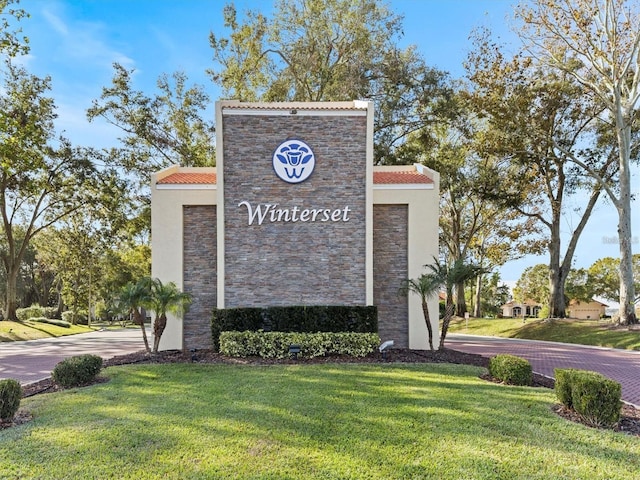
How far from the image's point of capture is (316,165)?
13.6 metres

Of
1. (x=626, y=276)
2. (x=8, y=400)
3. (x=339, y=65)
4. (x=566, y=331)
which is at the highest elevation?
(x=339, y=65)

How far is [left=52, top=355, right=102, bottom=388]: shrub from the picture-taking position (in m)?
8.89

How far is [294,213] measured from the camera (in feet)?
44.2

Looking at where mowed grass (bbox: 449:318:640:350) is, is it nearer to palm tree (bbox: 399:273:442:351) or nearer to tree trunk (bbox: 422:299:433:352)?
tree trunk (bbox: 422:299:433:352)

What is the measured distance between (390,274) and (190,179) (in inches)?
313

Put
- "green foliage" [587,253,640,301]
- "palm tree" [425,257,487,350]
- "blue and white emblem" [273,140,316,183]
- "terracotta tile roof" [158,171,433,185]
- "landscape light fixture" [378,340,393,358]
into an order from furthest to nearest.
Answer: "green foliage" [587,253,640,301]
"terracotta tile roof" [158,171,433,185]
"blue and white emblem" [273,140,316,183]
"palm tree" [425,257,487,350]
"landscape light fixture" [378,340,393,358]

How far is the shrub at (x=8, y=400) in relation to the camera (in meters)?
6.47

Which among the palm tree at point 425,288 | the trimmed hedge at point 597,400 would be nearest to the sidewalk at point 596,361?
the trimmed hedge at point 597,400

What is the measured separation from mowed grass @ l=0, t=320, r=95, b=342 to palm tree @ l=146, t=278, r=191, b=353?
14.8m

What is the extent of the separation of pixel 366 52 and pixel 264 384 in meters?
19.9

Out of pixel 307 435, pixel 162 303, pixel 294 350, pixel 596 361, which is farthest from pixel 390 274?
pixel 307 435

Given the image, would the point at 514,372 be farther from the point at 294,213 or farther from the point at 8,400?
the point at 8,400

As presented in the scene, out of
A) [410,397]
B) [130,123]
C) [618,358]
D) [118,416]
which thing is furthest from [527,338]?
[130,123]

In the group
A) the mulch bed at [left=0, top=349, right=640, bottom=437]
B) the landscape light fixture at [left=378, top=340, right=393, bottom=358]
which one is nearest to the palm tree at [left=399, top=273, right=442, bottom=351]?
the mulch bed at [left=0, top=349, right=640, bottom=437]
